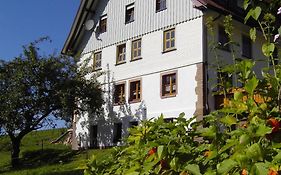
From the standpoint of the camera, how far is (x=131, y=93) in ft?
89.9

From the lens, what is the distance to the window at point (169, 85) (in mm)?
24812

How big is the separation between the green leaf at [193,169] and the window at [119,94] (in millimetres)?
25742

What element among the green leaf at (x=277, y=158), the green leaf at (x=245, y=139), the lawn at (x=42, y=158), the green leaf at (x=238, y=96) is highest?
the green leaf at (x=238, y=96)

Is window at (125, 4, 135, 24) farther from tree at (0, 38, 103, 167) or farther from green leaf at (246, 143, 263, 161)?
green leaf at (246, 143, 263, 161)

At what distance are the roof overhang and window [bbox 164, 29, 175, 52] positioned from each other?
6888 millimetres

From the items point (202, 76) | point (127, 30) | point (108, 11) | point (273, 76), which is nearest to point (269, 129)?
point (273, 76)

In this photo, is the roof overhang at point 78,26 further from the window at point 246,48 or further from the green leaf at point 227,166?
the green leaf at point 227,166

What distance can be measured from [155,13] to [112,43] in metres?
4.08

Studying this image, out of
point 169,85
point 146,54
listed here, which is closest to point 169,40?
point 146,54

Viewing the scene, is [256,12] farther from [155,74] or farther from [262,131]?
[155,74]

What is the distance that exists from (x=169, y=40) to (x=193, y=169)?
23.7 meters

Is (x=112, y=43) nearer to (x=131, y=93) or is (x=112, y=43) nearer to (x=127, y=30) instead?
(x=127, y=30)

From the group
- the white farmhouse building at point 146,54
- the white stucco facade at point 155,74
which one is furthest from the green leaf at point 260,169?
the white stucco facade at point 155,74

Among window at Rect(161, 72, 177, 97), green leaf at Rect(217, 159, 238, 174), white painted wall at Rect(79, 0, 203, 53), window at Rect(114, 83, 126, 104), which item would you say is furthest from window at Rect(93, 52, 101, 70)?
green leaf at Rect(217, 159, 238, 174)
